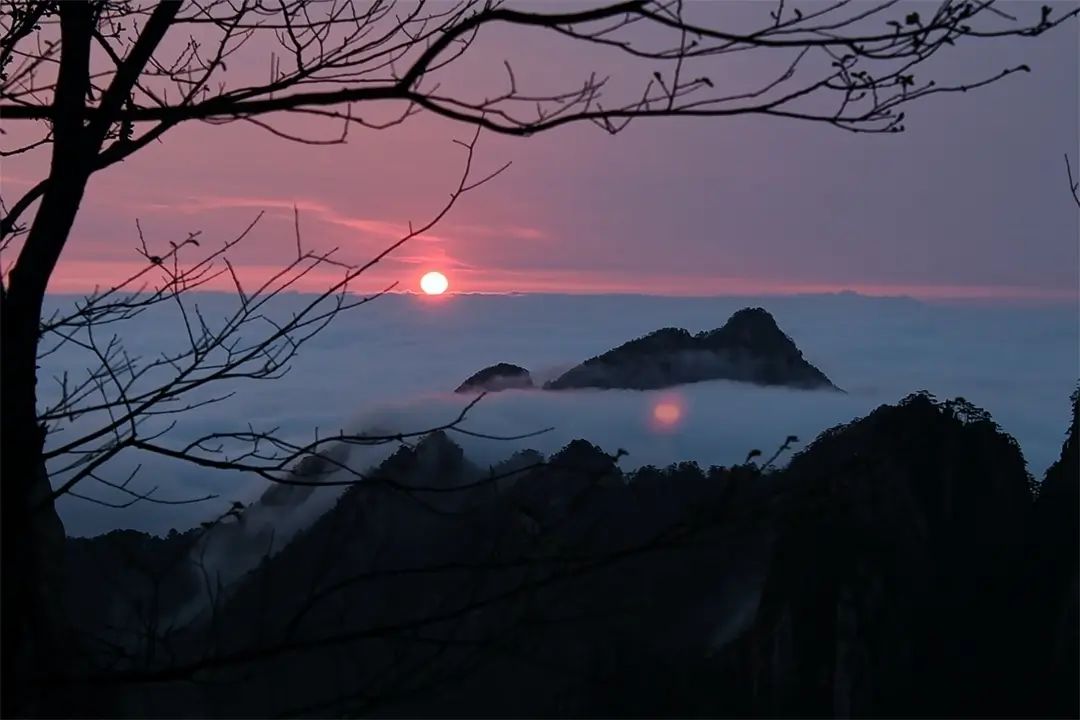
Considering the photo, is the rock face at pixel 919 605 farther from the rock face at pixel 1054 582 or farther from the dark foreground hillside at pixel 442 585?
the dark foreground hillside at pixel 442 585

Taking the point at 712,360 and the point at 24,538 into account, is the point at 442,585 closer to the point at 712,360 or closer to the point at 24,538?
the point at 24,538

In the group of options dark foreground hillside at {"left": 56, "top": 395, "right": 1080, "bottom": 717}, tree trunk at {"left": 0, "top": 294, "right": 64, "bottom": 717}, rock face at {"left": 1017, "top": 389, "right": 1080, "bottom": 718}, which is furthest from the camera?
rock face at {"left": 1017, "top": 389, "right": 1080, "bottom": 718}

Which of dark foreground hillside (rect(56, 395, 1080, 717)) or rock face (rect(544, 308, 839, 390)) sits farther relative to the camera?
rock face (rect(544, 308, 839, 390))

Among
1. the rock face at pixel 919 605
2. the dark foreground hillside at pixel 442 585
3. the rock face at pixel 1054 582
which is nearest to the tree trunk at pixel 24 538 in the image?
the dark foreground hillside at pixel 442 585

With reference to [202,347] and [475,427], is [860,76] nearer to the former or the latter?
[475,427]

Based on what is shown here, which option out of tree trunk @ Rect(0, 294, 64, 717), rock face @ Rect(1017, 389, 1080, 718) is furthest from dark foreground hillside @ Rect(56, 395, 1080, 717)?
rock face @ Rect(1017, 389, 1080, 718)

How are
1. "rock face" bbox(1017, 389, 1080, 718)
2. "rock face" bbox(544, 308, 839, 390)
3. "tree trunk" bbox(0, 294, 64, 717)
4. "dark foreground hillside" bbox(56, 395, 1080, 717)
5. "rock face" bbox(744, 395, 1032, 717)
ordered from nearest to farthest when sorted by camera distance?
"dark foreground hillside" bbox(56, 395, 1080, 717) → "tree trunk" bbox(0, 294, 64, 717) → "rock face" bbox(1017, 389, 1080, 718) → "rock face" bbox(744, 395, 1032, 717) → "rock face" bbox(544, 308, 839, 390)

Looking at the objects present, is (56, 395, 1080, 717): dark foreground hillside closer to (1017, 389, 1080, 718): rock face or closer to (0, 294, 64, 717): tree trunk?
(0, 294, 64, 717): tree trunk

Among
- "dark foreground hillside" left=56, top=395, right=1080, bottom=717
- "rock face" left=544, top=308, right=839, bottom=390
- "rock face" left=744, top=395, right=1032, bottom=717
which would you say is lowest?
"rock face" left=744, top=395, right=1032, bottom=717

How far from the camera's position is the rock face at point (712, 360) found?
127 feet

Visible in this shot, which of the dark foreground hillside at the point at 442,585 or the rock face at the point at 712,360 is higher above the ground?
the rock face at the point at 712,360

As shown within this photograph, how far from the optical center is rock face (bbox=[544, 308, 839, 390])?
127 feet

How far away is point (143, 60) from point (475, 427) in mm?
2106

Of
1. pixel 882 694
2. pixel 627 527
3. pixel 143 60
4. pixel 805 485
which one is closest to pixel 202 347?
pixel 143 60
